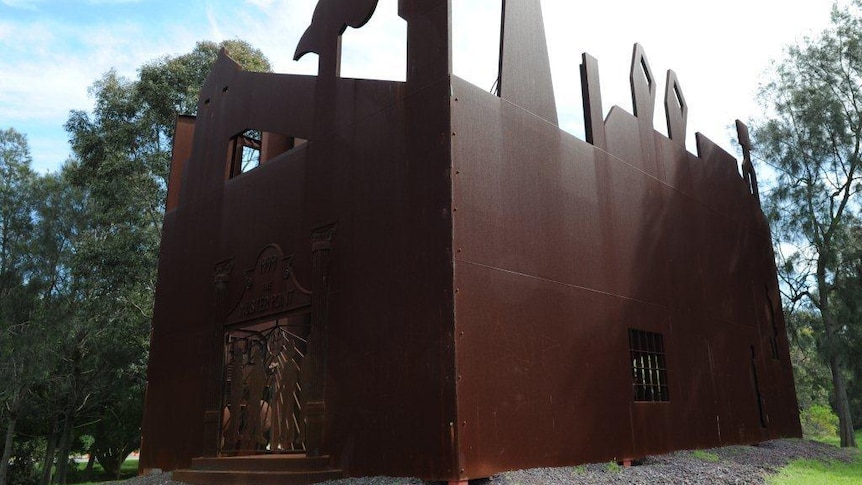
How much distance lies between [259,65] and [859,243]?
68.1ft

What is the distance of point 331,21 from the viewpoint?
27.3 feet

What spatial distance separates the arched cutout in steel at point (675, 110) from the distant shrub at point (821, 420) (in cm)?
2555

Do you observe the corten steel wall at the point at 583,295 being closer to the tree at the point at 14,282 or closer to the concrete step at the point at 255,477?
the concrete step at the point at 255,477

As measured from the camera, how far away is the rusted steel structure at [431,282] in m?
6.22

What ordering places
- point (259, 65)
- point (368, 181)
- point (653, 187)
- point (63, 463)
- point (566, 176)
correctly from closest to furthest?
point (368, 181), point (566, 176), point (653, 187), point (63, 463), point (259, 65)

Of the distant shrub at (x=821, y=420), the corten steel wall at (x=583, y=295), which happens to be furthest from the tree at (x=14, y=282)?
the distant shrub at (x=821, y=420)

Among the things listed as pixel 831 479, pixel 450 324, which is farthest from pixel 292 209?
pixel 831 479

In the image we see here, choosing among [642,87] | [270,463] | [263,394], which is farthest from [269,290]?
[642,87]

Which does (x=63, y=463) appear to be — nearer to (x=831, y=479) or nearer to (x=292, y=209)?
(x=292, y=209)

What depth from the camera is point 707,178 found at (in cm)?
1186

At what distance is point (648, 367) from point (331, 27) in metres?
6.26

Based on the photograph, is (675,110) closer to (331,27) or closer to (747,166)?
(747,166)

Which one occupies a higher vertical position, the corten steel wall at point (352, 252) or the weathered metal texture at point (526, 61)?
the weathered metal texture at point (526, 61)

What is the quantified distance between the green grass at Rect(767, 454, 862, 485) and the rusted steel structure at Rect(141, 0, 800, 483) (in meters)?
1.09
